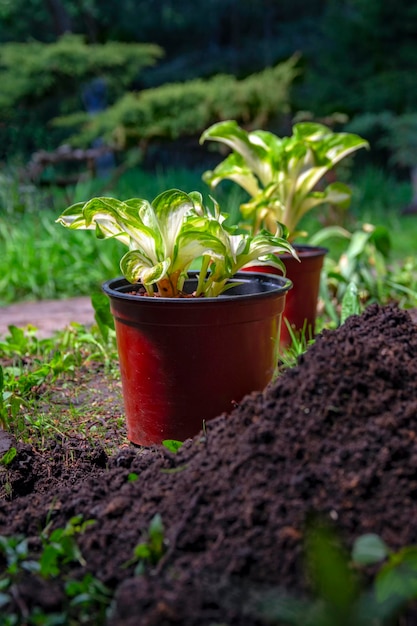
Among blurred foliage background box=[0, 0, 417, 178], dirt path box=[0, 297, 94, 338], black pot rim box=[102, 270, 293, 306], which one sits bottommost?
dirt path box=[0, 297, 94, 338]

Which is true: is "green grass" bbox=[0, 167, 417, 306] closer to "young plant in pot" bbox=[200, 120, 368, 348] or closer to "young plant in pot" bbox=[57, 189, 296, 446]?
"young plant in pot" bbox=[200, 120, 368, 348]

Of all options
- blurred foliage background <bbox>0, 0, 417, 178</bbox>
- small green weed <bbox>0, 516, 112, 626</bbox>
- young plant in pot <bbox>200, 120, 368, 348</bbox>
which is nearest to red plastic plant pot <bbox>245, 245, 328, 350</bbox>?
young plant in pot <bbox>200, 120, 368, 348</bbox>

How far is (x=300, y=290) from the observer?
2.75m

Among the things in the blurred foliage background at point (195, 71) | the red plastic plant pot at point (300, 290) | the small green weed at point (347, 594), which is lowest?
the red plastic plant pot at point (300, 290)

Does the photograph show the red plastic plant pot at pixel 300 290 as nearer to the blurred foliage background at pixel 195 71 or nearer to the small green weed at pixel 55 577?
the small green weed at pixel 55 577

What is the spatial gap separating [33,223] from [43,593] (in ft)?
14.9

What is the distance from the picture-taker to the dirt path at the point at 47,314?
3.53 meters

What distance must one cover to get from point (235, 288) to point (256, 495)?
99 centimetres

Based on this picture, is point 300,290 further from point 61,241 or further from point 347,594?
point 61,241

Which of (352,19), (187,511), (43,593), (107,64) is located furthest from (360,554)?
(352,19)

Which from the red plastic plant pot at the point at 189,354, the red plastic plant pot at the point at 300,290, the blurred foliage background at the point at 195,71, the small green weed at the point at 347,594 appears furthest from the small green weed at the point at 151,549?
the blurred foliage background at the point at 195,71

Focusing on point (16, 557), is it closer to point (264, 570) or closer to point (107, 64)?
point (264, 570)

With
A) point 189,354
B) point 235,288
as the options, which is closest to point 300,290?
point 235,288

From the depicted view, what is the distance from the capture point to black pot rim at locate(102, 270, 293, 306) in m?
1.72
